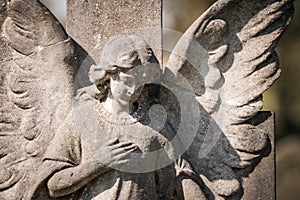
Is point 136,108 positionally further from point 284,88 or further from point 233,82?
point 284,88

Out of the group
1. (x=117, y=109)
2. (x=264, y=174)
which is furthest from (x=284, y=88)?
(x=117, y=109)

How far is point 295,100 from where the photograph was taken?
11.0m

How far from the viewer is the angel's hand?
413cm

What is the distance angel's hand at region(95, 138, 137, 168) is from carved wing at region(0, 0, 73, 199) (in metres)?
0.28

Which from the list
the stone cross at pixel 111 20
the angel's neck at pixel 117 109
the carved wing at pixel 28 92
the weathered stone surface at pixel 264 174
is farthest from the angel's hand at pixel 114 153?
the weathered stone surface at pixel 264 174

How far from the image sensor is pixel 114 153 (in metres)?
4.13

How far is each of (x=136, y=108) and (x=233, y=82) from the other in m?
0.57

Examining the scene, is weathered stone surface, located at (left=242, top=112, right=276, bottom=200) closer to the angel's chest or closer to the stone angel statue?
the stone angel statue

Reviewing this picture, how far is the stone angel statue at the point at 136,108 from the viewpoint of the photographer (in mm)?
4168

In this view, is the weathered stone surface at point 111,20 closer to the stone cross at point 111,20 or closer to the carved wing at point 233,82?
the stone cross at point 111,20

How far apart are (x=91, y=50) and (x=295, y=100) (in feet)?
22.5

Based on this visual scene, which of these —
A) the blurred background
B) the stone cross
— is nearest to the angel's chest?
the stone cross

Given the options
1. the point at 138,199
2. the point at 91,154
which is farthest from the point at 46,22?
the point at 138,199

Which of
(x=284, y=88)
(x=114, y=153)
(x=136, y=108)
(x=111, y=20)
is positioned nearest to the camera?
(x=114, y=153)
